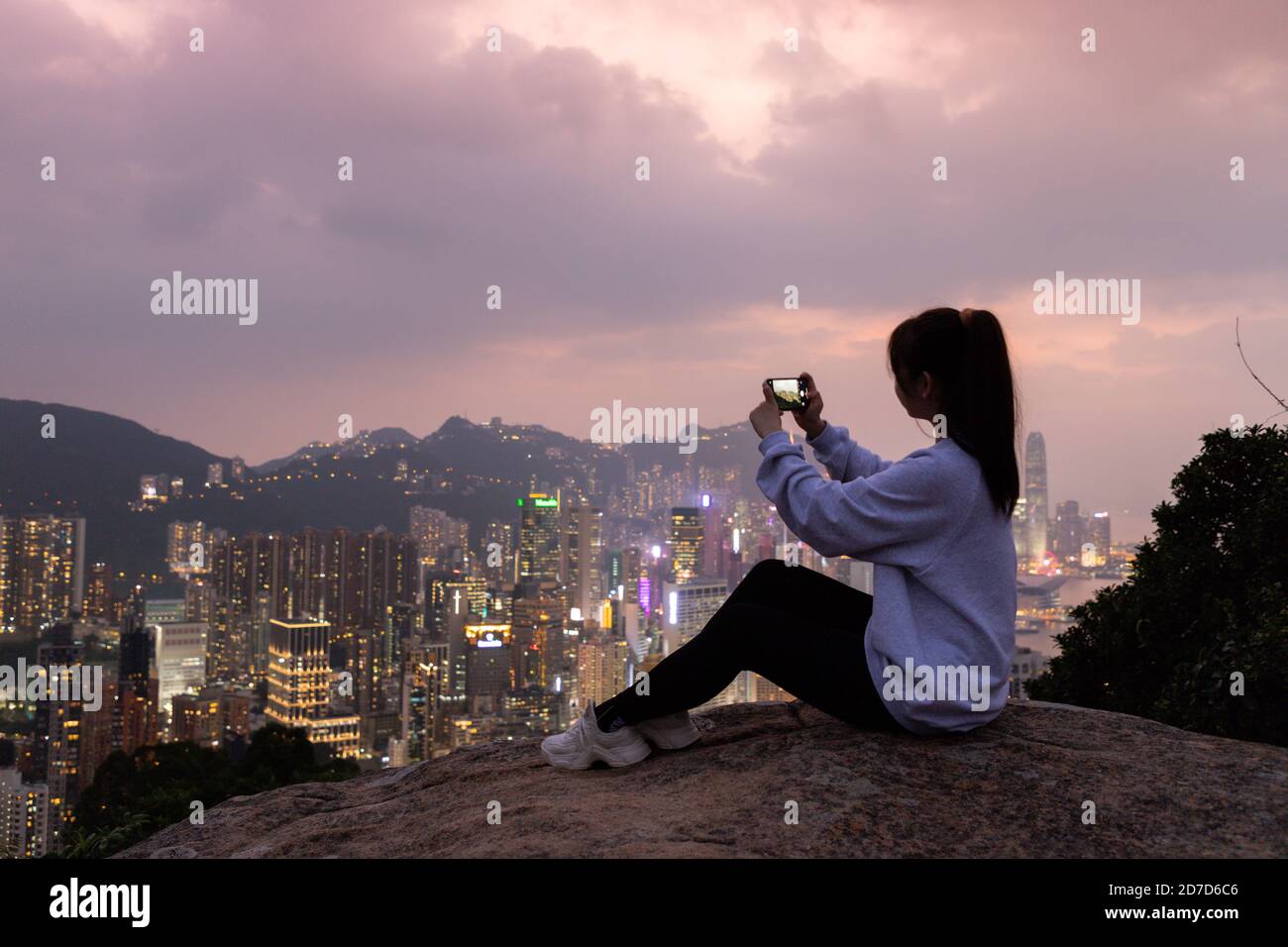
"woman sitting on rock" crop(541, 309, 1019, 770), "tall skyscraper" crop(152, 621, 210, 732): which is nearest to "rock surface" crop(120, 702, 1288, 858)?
"woman sitting on rock" crop(541, 309, 1019, 770)

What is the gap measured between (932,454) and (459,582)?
4786 centimetres

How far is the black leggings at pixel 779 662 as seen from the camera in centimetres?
211

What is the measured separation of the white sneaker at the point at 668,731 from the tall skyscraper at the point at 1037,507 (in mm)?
7686

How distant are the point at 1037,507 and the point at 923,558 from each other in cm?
1498

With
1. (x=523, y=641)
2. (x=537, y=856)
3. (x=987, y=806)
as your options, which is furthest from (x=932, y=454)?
(x=523, y=641)

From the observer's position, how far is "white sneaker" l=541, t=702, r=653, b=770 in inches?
95.1

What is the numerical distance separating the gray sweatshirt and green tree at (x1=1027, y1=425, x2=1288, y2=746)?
1561 millimetres

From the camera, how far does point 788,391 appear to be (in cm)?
223

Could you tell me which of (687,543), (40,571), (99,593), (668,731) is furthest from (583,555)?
(668,731)

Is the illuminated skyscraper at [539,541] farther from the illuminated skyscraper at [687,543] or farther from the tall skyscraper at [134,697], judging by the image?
the tall skyscraper at [134,697]

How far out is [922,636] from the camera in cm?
200

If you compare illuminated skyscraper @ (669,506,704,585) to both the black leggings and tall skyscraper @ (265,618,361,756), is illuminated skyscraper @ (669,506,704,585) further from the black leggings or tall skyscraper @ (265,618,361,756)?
the black leggings

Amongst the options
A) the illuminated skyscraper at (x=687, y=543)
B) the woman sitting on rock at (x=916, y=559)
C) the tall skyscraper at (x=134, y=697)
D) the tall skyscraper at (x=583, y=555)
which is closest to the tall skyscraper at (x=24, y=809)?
the tall skyscraper at (x=134, y=697)

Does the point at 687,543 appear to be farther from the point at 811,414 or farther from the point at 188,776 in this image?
the point at 811,414
